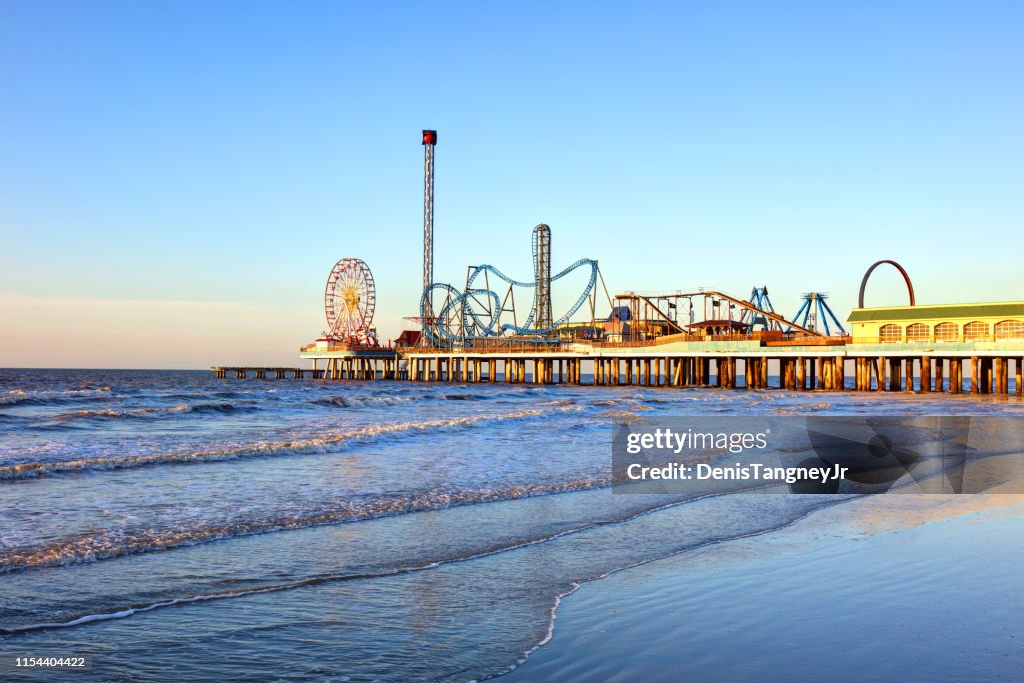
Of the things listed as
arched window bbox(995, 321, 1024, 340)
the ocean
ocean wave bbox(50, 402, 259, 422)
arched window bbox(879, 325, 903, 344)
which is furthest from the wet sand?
arched window bbox(879, 325, 903, 344)

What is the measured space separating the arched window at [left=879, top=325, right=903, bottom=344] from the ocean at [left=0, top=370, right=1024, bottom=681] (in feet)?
127

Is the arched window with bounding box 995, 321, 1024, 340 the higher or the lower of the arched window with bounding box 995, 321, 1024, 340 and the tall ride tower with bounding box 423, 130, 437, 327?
the lower

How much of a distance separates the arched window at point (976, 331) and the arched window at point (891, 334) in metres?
3.53

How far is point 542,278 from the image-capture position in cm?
8762

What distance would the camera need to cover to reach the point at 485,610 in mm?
5891

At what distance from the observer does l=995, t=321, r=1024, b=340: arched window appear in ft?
153

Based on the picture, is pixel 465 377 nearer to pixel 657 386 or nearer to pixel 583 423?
pixel 657 386

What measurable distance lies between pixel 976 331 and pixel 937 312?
2.37 metres

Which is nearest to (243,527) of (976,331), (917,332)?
(976,331)

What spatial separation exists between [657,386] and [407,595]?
2326 inches

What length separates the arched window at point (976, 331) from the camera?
4772 cm

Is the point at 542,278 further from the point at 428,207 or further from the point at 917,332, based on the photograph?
the point at 917,332

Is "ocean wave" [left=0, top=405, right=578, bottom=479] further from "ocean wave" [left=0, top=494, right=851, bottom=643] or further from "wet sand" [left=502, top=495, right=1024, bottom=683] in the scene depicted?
"wet sand" [left=502, top=495, right=1024, bottom=683]

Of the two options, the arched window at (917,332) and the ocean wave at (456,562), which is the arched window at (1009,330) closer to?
the arched window at (917,332)
